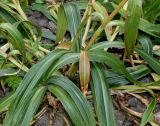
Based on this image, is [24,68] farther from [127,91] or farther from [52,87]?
[127,91]

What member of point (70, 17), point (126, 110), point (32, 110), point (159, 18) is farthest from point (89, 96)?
point (159, 18)

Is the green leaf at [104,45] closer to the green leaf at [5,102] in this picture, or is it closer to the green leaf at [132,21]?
the green leaf at [132,21]

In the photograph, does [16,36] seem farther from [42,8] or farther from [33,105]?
[42,8]

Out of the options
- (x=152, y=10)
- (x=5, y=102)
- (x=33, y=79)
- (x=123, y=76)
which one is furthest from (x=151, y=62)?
(x=5, y=102)

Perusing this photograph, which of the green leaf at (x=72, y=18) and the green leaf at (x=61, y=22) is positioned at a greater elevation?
the green leaf at (x=72, y=18)

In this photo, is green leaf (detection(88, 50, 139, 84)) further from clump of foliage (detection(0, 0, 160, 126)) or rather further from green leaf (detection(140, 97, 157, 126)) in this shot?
green leaf (detection(140, 97, 157, 126))

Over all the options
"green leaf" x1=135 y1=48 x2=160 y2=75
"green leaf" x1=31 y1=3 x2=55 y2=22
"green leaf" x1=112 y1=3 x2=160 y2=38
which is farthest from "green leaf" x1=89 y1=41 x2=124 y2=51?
"green leaf" x1=31 y1=3 x2=55 y2=22

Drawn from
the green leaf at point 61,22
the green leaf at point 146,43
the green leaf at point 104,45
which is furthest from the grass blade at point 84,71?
the green leaf at point 146,43
